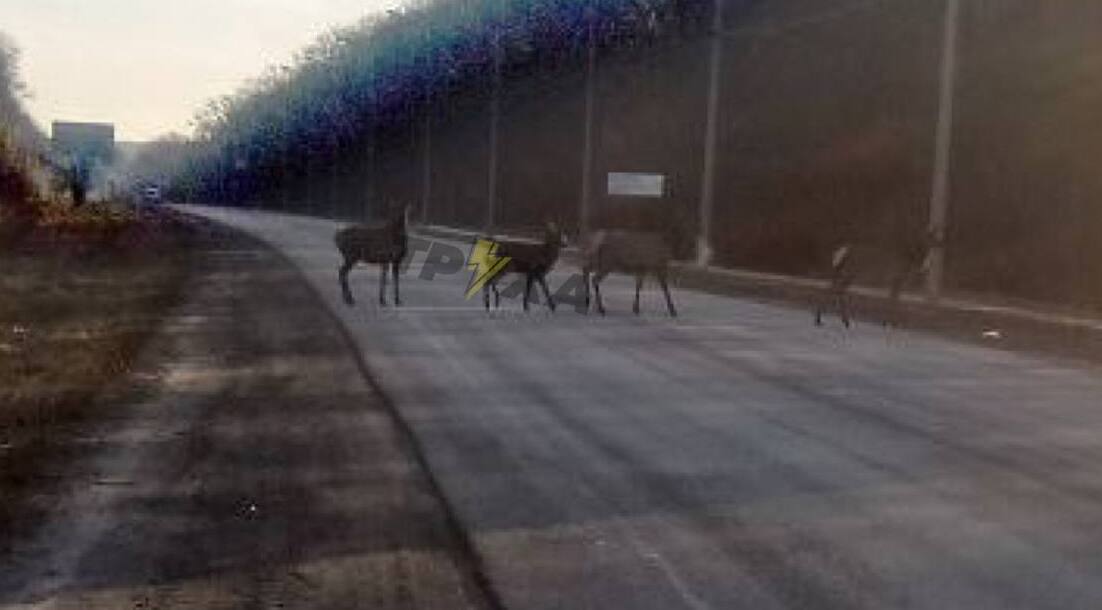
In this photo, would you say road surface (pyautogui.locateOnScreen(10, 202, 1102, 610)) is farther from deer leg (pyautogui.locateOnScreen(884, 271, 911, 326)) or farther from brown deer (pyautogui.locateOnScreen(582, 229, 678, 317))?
brown deer (pyautogui.locateOnScreen(582, 229, 678, 317))

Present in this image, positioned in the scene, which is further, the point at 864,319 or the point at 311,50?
the point at 311,50

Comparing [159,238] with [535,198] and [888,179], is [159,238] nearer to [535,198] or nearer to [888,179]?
[535,198]

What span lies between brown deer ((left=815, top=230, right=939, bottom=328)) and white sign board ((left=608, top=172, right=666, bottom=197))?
26301 mm

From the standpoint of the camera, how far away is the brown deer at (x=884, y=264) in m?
28.7

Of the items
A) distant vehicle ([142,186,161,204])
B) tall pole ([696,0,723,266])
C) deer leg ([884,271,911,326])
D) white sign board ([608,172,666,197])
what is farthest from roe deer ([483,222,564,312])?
distant vehicle ([142,186,161,204])

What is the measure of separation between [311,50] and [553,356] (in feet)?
493

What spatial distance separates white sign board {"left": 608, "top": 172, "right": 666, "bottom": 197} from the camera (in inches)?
2239

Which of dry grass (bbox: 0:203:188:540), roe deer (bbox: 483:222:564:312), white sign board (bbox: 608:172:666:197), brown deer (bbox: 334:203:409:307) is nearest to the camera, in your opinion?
dry grass (bbox: 0:203:188:540)

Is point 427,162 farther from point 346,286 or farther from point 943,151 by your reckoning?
point 943,151

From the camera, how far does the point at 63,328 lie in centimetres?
2495

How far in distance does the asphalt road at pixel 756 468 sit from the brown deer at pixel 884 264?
561 cm

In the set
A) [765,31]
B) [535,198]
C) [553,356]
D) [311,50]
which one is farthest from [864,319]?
[311,50]

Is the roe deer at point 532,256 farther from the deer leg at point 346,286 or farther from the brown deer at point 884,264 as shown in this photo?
the brown deer at point 884,264

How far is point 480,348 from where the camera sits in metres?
21.1
